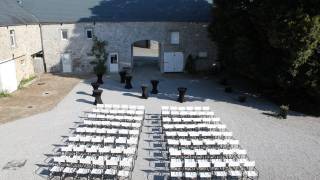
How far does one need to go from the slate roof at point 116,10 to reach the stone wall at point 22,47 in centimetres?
220

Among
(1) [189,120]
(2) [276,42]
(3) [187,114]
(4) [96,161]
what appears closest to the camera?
(4) [96,161]

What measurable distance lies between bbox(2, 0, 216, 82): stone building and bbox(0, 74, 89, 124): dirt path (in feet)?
9.00

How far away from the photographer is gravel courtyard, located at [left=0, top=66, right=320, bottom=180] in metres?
14.7

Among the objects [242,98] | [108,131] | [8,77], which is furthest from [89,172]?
[8,77]

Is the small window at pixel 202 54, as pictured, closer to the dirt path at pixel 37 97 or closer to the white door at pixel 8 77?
the dirt path at pixel 37 97

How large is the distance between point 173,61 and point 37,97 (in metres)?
13.8

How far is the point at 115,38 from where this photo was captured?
33219 millimetres

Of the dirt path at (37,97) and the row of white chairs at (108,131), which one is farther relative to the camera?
the dirt path at (37,97)

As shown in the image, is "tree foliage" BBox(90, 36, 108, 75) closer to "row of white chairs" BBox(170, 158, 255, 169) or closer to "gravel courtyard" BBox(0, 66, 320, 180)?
"gravel courtyard" BBox(0, 66, 320, 180)

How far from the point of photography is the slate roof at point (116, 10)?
108 ft

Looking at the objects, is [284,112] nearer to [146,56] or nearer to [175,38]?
[175,38]

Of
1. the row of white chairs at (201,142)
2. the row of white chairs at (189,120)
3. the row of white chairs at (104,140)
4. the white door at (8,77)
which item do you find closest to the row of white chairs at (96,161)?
the row of white chairs at (104,140)

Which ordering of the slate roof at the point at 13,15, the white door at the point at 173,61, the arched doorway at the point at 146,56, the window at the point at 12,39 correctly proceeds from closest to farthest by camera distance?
the slate roof at the point at 13,15 < the window at the point at 12,39 < the white door at the point at 173,61 < the arched doorway at the point at 146,56

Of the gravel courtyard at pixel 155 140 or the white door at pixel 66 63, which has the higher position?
the white door at pixel 66 63
